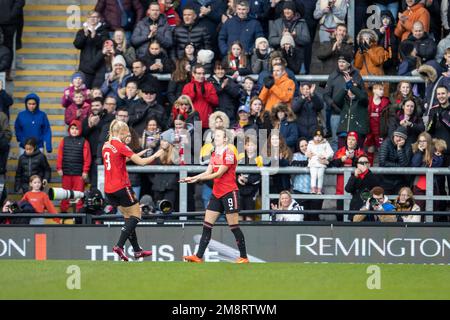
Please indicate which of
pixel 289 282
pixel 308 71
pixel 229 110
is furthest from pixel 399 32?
pixel 289 282

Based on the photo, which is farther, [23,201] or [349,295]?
[23,201]

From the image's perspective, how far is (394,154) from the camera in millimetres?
23359

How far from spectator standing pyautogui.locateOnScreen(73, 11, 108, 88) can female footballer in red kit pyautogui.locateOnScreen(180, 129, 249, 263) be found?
6871mm

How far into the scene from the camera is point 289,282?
1767 cm

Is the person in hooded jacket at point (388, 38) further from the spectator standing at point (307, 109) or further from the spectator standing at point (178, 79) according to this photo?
the spectator standing at point (178, 79)

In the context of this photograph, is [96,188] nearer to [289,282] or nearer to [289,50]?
[289,50]

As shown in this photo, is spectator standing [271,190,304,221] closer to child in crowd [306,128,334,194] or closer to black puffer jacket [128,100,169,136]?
child in crowd [306,128,334,194]

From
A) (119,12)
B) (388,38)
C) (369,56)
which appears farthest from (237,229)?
(119,12)

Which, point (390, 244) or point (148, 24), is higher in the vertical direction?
point (148, 24)

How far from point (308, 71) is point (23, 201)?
19.0 feet

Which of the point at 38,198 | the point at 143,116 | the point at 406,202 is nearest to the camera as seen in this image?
the point at 406,202

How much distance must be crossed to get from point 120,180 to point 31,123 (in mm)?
6029

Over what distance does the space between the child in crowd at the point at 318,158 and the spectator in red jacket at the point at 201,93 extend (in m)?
1.91

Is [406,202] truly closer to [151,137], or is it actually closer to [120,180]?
[151,137]
